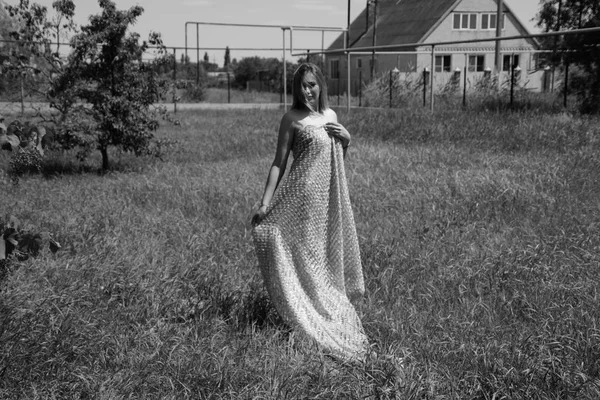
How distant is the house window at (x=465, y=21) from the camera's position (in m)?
47.2

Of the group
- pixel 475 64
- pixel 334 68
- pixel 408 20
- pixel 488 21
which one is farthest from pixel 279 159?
pixel 408 20

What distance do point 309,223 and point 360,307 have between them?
2.64 ft

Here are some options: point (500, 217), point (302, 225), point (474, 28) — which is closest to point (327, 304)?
point (302, 225)

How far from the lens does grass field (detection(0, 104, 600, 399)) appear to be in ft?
11.7

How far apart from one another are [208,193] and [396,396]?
199 inches

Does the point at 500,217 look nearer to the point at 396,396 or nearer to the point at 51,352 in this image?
the point at 396,396

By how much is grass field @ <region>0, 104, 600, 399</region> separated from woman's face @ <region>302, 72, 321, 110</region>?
1302mm

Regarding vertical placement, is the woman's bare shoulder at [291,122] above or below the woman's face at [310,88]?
below

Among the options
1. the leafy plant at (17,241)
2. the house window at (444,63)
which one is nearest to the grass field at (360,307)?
the leafy plant at (17,241)

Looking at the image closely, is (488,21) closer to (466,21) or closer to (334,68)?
(466,21)

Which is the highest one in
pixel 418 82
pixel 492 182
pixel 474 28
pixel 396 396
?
pixel 474 28

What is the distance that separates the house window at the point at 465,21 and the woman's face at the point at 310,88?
4553 centimetres

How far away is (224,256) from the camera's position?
5.70m

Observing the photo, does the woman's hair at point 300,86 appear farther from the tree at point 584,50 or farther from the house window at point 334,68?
the house window at point 334,68
